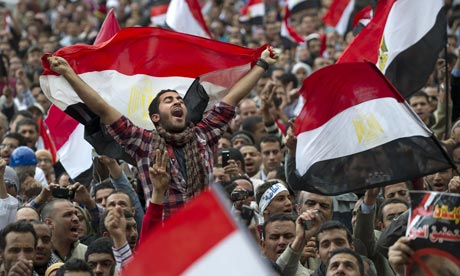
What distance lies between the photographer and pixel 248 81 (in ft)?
30.7

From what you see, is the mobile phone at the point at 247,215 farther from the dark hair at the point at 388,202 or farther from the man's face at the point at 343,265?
the dark hair at the point at 388,202

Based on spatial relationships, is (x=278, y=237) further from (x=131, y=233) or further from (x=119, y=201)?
(x=119, y=201)

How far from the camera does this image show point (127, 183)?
36.7ft

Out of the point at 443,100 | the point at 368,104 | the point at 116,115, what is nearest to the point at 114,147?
the point at 116,115

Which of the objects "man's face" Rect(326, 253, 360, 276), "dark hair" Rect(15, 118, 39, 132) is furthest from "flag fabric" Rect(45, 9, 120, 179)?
"man's face" Rect(326, 253, 360, 276)

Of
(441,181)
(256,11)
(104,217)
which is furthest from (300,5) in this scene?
(104,217)

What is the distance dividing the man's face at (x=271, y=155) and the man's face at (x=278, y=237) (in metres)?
3.24

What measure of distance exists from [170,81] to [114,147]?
56.8 inches

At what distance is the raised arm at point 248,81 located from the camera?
359 inches

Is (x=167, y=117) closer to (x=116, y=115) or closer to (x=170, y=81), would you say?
(x=116, y=115)

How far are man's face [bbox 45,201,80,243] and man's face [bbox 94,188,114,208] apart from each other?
1049mm

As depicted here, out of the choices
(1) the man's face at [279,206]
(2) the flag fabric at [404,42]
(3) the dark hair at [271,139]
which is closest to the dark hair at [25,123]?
(3) the dark hair at [271,139]

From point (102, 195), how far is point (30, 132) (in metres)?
3.49

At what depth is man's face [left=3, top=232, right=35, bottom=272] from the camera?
9039 millimetres
